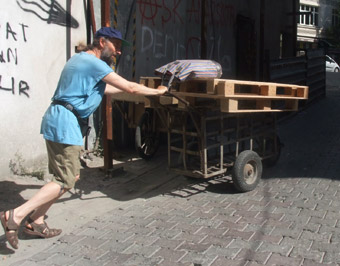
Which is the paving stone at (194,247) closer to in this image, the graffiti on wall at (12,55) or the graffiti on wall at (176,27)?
Result: the graffiti on wall at (12,55)

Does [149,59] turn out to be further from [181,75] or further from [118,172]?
[181,75]

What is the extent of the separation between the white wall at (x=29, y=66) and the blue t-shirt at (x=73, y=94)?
169 cm

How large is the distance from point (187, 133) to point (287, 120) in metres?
5.40

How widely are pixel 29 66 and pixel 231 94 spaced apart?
110 inches

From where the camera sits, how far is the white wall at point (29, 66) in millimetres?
5398

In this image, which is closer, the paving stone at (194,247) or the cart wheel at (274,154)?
the paving stone at (194,247)

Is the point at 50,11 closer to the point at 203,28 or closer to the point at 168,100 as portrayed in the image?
the point at 168,100

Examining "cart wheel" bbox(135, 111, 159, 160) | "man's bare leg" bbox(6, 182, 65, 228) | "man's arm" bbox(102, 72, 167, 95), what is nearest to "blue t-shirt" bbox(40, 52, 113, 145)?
"man's arm" bbox(102, 72, 167, 95)

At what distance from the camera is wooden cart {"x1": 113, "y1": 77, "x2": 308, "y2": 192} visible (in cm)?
484

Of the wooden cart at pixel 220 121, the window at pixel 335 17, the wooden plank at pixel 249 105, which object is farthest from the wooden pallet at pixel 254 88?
the window at pixel 335 17

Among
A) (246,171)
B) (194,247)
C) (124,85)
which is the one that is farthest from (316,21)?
(194,247)

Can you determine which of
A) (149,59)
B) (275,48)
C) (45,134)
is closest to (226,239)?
(45,134)

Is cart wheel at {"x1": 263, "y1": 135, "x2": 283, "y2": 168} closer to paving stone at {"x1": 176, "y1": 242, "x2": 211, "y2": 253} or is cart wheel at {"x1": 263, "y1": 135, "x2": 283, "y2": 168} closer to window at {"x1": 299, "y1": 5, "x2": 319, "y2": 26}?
paving stone at {"x1": 176, "y1": 242, "x2": 211, "y2": 253}

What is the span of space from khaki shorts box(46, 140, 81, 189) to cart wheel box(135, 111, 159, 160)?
2.58 m
